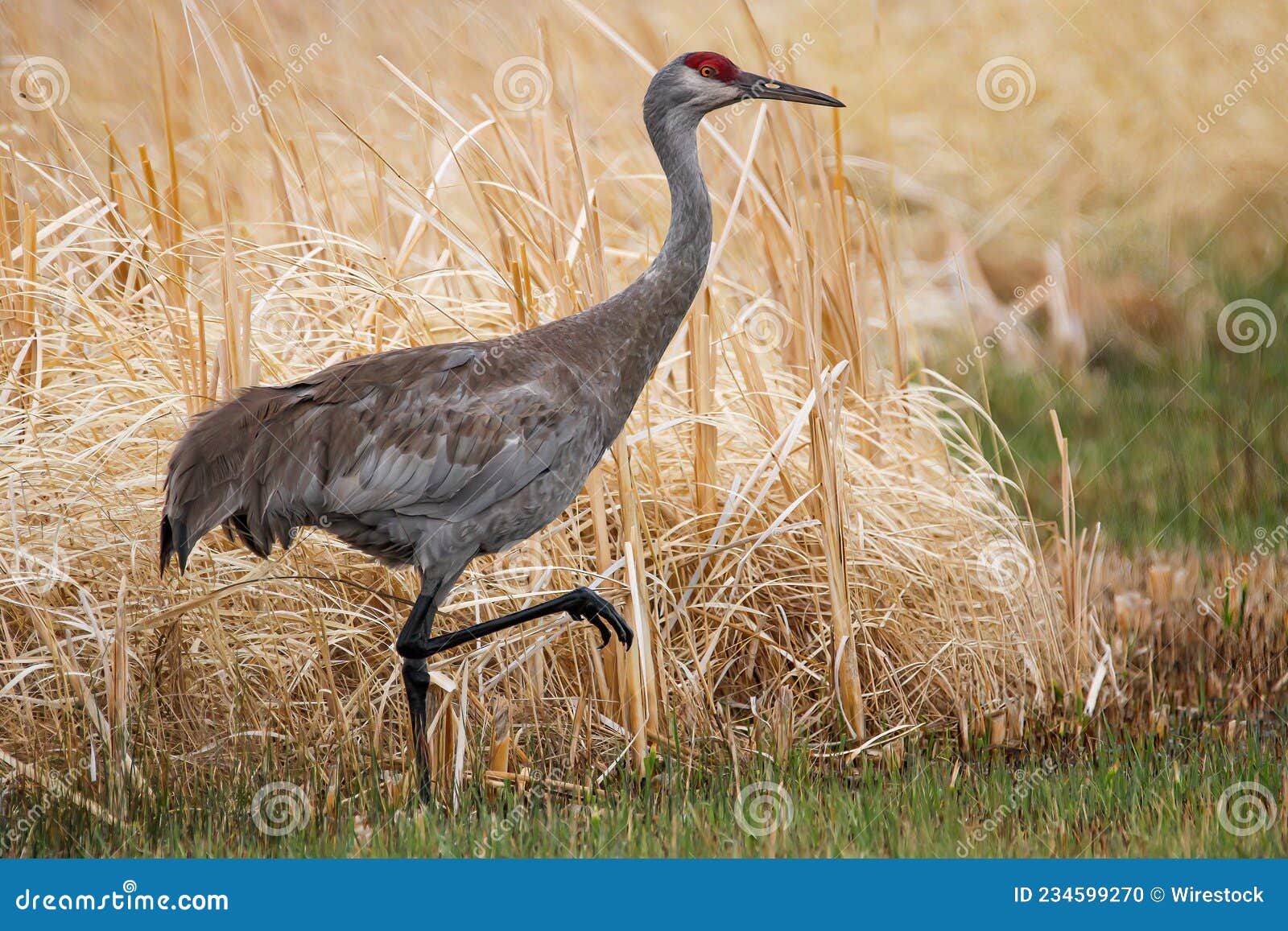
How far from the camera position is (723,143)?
16.9 ft

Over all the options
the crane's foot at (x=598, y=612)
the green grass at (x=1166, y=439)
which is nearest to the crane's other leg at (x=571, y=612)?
the crane's foot at (x=598, y=612)

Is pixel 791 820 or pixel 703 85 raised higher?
pixel 703 85

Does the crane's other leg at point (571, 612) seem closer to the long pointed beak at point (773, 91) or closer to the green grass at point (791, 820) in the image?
the green grass at point (791, 820)

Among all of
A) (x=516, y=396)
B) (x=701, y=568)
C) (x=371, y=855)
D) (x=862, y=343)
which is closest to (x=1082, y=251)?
(x=862, y=343)

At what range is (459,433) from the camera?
425 cm

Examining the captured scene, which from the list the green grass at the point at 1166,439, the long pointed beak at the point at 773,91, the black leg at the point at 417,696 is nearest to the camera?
the long pointed beak at the point at 773,91

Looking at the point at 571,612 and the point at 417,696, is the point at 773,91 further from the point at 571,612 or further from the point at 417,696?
the point at 417,696

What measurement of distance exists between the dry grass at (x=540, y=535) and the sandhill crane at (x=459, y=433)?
288 mm

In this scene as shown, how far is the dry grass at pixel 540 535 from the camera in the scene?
4.79 metres

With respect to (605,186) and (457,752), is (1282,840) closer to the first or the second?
(457,752)

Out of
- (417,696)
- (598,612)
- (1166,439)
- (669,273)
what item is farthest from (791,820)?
(1166,439)

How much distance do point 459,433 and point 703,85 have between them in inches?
53.8

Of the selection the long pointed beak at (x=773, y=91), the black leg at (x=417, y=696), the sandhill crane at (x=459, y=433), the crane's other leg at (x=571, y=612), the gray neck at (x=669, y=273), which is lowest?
the black leg at (x=417, y=696)

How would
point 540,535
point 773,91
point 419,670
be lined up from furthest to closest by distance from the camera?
point 540,535 → point 419,670 → point 773,91
